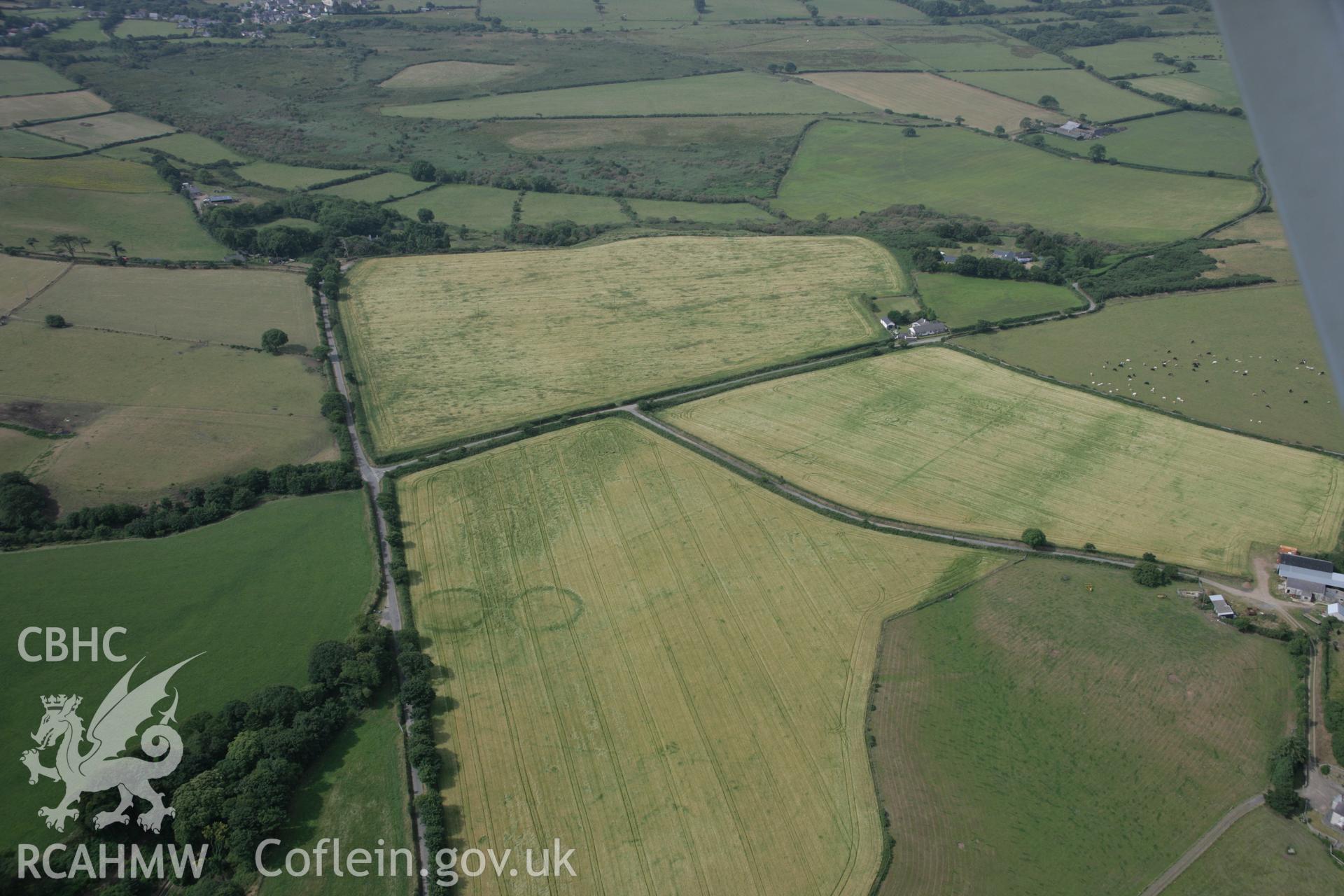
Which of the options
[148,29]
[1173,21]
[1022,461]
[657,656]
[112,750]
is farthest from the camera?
[1173,21]

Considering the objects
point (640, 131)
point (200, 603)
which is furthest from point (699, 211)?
point (200, 603)

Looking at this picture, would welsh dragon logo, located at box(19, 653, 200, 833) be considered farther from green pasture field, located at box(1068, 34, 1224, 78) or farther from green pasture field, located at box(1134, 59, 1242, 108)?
green pasture field, located at box(1068, 34, 1224, 78)

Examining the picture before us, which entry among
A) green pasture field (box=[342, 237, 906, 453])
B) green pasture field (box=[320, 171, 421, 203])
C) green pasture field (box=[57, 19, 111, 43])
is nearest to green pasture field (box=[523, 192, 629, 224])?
green pasture field (box=[342, 237, 906, 453])

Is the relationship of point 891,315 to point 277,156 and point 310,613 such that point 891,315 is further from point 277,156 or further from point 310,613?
point 277,156

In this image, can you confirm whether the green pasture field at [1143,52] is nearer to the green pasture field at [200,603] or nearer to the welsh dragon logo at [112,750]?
the green pasture field at [200,603]

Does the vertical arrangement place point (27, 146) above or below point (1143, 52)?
below

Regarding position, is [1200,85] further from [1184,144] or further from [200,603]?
[200,603]
